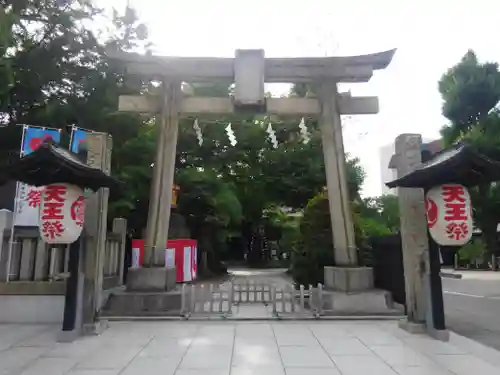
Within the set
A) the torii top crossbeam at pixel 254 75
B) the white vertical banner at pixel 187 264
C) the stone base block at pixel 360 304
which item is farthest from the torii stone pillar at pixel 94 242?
the white vertical banner at pixel 187 264

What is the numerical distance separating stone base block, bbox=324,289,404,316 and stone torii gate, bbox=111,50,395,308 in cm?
64

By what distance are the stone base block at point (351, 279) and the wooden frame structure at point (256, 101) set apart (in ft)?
1.15

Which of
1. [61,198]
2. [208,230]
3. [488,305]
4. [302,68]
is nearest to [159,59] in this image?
[302,68]

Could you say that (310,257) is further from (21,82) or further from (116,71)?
(21,82)

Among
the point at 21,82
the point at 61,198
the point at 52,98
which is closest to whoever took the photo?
the point at 61,198

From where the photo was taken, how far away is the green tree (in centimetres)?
2403

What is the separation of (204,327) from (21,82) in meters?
10.2

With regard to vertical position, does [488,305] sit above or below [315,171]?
below

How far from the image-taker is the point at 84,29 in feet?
44.8

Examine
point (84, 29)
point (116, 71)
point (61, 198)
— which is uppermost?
point (84, 29)

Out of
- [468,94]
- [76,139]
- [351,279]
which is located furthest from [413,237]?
[468,94]

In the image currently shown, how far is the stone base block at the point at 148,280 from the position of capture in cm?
936

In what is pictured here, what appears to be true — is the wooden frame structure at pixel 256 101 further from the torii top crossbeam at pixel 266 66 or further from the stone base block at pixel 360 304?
the stone base block at pixel 360 304

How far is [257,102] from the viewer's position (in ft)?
32.9
